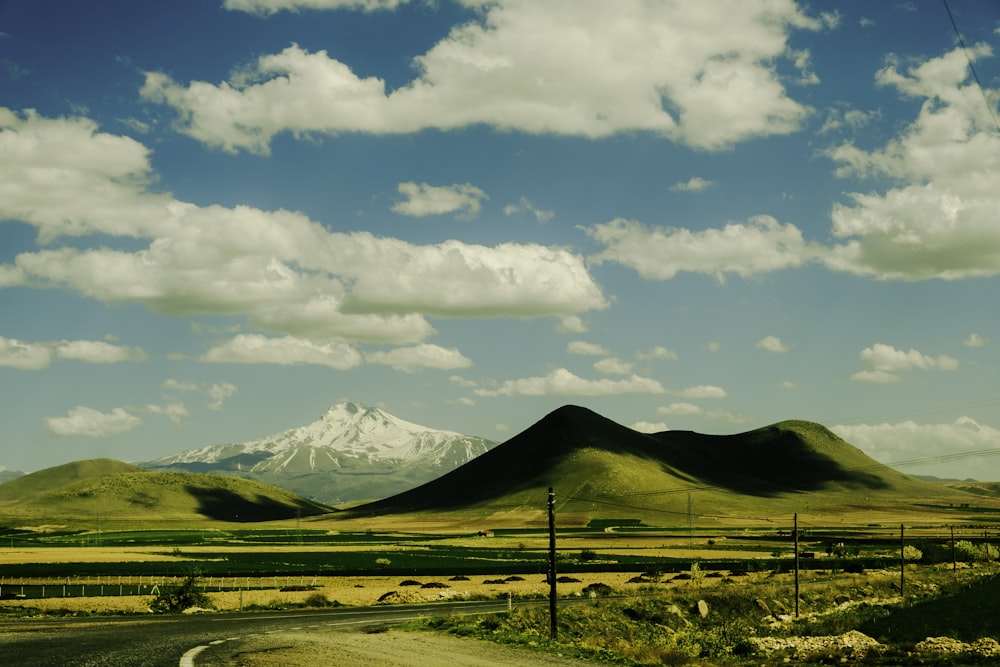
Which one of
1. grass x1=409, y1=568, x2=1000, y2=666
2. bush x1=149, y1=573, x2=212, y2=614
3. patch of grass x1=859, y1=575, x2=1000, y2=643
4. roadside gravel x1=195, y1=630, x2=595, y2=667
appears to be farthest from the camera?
bush x1=149, y1=573, x2=212, y2=614

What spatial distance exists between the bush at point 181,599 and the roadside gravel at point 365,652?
25395mm

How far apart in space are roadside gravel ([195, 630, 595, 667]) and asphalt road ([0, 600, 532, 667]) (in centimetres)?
113

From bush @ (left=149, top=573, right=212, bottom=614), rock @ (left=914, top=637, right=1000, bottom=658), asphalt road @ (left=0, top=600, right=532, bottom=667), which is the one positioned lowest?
bush @ (left=149, top=573, right=212, bottom=614)

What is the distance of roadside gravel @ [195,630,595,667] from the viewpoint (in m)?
25.6

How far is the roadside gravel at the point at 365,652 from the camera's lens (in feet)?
84.1

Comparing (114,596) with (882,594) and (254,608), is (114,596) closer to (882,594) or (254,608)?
(254,608)

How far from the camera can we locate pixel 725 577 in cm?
8450

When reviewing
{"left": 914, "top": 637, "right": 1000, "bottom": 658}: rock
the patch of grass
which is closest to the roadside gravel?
{"left": 914, "top": 637, "right": 1000, "bottom": 658}: rock

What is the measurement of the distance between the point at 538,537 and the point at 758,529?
5164cm

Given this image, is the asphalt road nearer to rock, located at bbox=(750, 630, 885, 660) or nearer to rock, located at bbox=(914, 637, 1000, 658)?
rock, located at bbox=(750, 630, 885, 660)

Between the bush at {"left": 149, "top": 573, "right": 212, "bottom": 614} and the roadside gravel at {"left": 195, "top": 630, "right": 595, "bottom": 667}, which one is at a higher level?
the roadside gravel at {"left": 195, "top": 630, "right": 595, "bottom": 667}

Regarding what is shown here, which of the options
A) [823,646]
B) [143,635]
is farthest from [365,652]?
[823,646]

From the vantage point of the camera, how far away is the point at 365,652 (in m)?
28.6

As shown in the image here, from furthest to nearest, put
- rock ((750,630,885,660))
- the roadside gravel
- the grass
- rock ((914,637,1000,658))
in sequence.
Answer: rock ((750,630,885,660))
the grass
rock ((914,637,1000,658))
the roadside gravel
